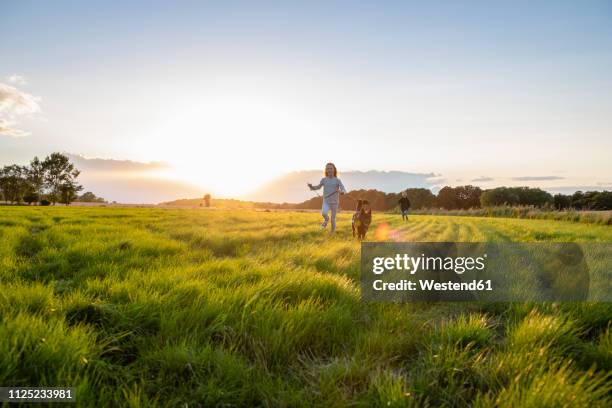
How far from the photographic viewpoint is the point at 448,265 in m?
5.57

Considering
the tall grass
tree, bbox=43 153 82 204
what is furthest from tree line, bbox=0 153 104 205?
the tall grass

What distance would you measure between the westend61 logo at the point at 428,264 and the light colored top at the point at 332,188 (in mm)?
7091

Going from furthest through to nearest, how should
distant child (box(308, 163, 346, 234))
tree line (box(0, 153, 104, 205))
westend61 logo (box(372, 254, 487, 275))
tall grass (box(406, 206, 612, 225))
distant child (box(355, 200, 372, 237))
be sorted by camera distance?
tree line (box(0, 153, 104, 205)) < tall grass (box(406, 206, 612, 225)) < distant child (box(308, 163, 346, 234)) < distant child (box(355, 200, 372, 237)) < westend61 logo (box(372, 254, 487, 275))

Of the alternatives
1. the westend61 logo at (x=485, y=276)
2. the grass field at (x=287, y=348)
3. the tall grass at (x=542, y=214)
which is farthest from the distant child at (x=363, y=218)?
the tall grass at (x=542, y=214)

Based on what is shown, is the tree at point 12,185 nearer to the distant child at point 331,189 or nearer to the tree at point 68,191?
the tree at point 68,191

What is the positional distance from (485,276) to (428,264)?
3.05 feet

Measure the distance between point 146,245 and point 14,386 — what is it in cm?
548

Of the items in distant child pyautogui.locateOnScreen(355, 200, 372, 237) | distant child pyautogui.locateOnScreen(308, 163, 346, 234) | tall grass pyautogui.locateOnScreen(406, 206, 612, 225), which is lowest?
tall grass pyautogui.locateOnScreen(406, 206, 612, 225)

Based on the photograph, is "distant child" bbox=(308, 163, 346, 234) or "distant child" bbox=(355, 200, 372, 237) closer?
"distant child" bbox=(355, 200, 372, 237)

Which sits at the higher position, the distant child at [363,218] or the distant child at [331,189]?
the distant child at [331,189]

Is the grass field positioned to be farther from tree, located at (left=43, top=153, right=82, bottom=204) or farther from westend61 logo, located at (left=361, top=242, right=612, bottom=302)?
tree, located at (left=43, top=153, right=82, bottom=204)

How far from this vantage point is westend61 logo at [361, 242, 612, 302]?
4.36 m

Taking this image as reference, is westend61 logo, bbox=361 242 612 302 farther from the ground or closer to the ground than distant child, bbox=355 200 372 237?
closer to the ground

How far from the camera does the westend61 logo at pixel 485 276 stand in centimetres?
436
